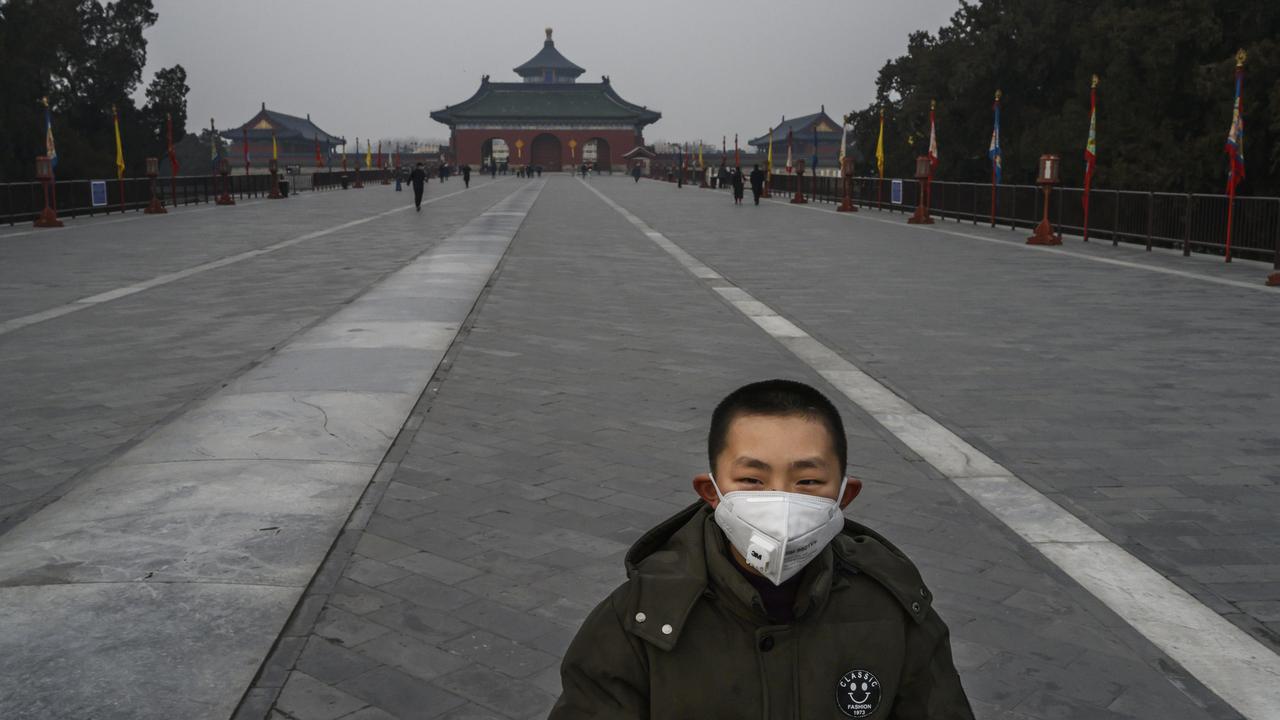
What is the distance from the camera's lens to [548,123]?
11331 cm

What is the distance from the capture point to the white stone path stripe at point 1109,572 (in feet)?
11.2

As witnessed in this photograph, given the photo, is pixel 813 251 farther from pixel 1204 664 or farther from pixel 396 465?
pixel 1204 664

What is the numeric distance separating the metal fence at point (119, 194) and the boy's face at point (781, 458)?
2716 cm

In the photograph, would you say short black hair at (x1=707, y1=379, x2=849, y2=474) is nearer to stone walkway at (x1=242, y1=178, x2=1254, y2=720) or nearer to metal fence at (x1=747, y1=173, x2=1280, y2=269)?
stone walkway at (x1=242, y1=178, x2=1254, y2=720)

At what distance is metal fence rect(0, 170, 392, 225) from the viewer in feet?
85.2

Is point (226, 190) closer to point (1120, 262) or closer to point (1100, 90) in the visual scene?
point (1100, 90)

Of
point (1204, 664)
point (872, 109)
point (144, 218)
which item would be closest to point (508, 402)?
point (1204, 664)

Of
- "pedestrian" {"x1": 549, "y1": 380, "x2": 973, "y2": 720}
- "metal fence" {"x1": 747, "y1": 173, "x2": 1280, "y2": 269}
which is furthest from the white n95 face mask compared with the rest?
"metal fence" {"x1": 747, "y1": 173, "x2": 1280, "y2": 269}

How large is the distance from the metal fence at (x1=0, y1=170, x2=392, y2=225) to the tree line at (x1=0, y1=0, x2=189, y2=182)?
3964 mm

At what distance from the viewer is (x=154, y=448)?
5.91 m

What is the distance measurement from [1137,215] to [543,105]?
320ft

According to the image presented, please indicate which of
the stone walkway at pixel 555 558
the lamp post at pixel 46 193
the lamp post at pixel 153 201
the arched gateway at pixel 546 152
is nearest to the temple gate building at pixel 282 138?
the arched gateway at pixel 546 152

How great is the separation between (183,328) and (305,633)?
740 cm

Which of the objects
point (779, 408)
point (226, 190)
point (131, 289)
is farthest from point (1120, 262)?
point (226, 190)
